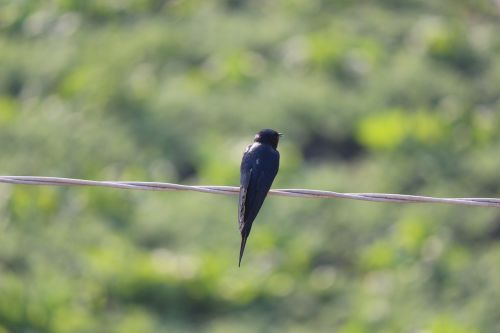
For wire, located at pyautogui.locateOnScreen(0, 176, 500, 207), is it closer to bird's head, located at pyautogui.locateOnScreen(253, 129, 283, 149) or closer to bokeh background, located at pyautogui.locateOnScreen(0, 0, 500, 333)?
bird's head, located at pyautogui.locateOnScreen(253, 129, 283, 149)

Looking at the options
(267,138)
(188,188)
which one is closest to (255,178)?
(267,138)

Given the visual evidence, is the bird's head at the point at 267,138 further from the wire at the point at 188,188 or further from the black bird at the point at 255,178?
the wire at the point at 188,188

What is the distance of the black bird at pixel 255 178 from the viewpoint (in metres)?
4.97

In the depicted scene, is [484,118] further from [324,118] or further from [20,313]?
[20,313]

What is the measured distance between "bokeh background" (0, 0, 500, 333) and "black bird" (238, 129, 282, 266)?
2.48 metres

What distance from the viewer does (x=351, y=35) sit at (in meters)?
11.7

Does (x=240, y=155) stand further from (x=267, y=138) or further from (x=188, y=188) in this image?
(x=188, y=188)

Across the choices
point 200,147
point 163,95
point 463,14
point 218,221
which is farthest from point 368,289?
point 463,14

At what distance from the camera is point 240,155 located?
939 cm

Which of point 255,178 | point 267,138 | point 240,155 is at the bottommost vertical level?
point 255,178

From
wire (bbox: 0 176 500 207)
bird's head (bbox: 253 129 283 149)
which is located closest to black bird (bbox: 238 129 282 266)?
bird's head (bbox: 253 129 283 149)

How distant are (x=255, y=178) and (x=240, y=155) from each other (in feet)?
13.7

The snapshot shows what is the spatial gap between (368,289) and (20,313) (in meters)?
2.52

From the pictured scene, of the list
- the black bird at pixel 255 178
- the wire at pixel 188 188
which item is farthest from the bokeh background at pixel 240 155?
the wire at pixel 188 188
